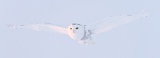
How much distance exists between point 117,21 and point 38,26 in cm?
1115

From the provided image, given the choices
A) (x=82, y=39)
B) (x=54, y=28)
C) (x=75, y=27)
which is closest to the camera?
(x=75, y=27)

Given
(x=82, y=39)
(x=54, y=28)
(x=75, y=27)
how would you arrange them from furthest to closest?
1. (x=54, y=28)
2. (x=82, y=39)
3. (x=75, y=27)

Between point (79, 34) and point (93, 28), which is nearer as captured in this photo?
point (79, 34)

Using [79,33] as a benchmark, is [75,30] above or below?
above

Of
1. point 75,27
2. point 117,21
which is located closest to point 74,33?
point 75,27

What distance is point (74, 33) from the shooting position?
169ft

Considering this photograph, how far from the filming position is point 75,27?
2019 inches

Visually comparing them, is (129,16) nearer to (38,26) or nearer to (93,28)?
(93,28)

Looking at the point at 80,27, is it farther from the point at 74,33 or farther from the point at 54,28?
the point at 54,28

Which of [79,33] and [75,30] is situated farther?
[79,33]

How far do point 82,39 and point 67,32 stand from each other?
2.16 metres

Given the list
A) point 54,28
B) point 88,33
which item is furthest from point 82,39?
point 54,28

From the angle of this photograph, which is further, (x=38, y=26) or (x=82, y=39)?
(x=38, y=26)

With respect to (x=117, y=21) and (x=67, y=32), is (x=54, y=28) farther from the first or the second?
(x=117, y=21)
